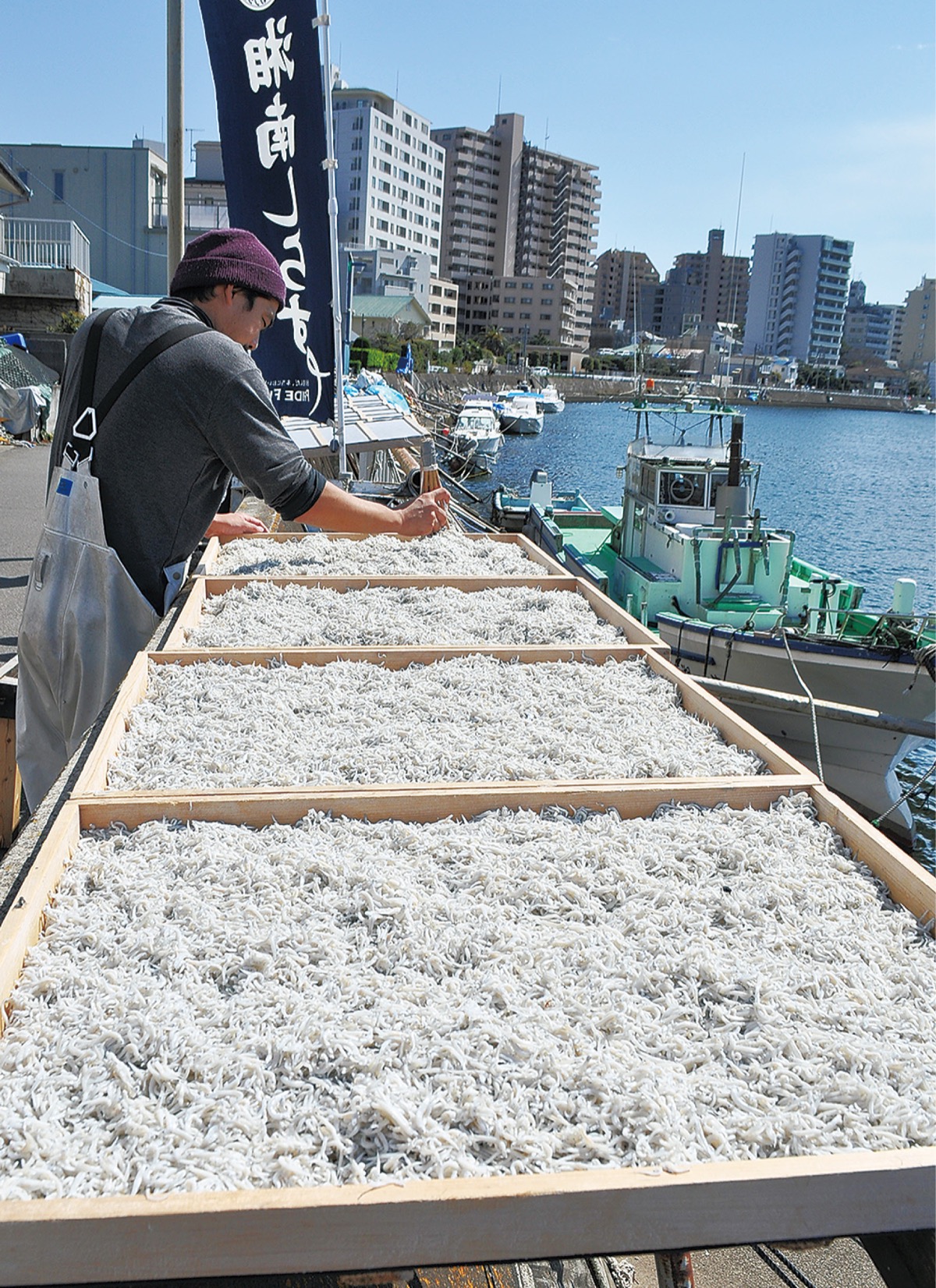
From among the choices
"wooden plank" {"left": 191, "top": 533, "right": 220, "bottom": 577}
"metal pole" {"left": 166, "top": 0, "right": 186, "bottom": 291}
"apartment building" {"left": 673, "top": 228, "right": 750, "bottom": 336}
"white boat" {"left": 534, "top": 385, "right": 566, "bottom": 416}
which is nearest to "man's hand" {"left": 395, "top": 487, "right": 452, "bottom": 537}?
"wooden plank" {"left": 191, "top": 533, "right": 220, "bottom": 577}

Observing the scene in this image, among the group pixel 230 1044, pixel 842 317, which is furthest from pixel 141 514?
pixel 842 317

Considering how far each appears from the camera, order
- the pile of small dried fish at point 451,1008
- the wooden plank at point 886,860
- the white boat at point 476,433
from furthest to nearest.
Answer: the white boat at point 476,433, the wooden plank at point 886,860, the pile of small dried fish at point 451,1008

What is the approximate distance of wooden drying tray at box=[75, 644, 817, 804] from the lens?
7.97 ft

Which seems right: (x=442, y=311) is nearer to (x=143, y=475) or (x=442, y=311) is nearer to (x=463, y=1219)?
(x=143, y=475)

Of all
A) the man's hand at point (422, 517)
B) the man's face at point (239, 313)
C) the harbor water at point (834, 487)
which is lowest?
the harbor water at point (834, 487)

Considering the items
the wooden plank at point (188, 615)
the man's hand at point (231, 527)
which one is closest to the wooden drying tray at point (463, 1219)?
the wooden plank at point (188, 615)

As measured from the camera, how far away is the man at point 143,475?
288cm

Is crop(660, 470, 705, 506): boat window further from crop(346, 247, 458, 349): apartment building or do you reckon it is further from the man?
crop(346, 247, 458, 349): apartment building

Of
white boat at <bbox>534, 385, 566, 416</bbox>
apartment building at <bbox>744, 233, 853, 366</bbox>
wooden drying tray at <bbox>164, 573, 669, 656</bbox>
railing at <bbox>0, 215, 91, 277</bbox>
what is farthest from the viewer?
apartment building at <bbox>744, 233, 853, 366</bbox>

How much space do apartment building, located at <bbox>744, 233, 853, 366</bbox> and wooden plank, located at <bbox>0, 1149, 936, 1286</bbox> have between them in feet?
471

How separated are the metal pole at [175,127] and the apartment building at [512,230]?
336ft

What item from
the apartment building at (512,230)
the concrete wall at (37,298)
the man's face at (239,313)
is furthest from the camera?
the apartment building at (512,230)

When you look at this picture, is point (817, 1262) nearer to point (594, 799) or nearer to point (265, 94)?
point (594, 799)

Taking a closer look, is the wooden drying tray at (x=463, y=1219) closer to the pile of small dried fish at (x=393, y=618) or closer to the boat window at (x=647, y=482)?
the pile of small dried fish at (x=393, y=618)
